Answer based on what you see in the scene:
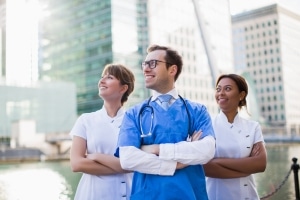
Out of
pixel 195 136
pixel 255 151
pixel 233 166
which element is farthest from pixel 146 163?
pixel 255 151

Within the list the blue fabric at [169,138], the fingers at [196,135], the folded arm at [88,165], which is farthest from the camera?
the folded arm at [88,165]

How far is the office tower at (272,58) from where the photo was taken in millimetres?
76562

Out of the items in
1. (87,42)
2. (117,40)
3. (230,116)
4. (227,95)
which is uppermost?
(87,42)

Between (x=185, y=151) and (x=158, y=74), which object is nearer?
(x=185, y=151)

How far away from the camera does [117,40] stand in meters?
52.9

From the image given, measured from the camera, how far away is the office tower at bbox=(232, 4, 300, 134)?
76562mm

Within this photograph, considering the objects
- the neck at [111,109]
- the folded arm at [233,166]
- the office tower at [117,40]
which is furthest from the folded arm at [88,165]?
the office tower at [117,40]

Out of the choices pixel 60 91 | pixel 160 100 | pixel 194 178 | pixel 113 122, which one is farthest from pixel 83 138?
pixel 60 91

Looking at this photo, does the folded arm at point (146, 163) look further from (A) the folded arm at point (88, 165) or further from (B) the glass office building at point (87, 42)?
(B) the glass office building at point (87, 42)

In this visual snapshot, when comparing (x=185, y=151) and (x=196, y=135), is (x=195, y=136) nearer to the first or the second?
(x=196, y=135)

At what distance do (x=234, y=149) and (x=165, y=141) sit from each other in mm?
644

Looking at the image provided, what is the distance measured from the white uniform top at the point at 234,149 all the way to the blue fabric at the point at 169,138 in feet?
1.53

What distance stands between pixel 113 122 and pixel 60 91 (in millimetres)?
45022

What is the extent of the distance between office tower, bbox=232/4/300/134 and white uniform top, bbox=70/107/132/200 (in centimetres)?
7420
